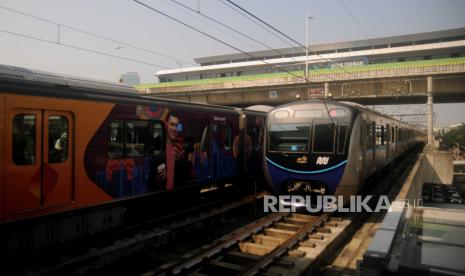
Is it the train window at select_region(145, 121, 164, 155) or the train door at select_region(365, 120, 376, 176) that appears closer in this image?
the train window at select_region(145, 121, 164, 155)

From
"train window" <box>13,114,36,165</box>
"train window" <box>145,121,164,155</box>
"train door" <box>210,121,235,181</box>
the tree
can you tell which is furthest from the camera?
the tree

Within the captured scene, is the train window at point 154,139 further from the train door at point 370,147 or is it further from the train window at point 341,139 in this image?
the train door at point 370,147

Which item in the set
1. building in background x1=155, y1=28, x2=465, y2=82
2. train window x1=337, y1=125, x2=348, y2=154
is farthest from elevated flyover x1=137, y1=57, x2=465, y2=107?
train window x1=337, y1=125, x2=348, y2=154

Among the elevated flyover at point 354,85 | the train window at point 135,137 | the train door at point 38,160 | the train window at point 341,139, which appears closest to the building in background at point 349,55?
the elevated flyover at point 354,85

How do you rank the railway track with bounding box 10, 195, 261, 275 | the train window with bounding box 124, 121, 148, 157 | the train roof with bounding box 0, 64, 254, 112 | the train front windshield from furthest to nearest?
the train front windshield < the train window with bounding box 124, 121, 148, 157 < the train roof with bounding box 0, 64, 254, 112 < the railway track with bounding box 10, 195, 261, 275

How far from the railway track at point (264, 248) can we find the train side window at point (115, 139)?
9.34ft

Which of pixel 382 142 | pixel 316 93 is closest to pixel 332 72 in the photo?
pixel 316 93

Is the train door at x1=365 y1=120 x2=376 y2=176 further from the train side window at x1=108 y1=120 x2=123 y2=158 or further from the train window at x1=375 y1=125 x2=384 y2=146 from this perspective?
the train side window at x1=108 y1=120 x2=123 y2=158

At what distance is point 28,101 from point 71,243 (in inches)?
111

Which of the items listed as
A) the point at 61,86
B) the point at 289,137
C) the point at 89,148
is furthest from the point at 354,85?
the point at 61,86

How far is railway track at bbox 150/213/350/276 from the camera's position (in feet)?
20.2

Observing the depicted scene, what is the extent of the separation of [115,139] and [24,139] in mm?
1966

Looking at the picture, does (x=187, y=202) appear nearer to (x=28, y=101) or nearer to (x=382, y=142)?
(x=28, y=101)

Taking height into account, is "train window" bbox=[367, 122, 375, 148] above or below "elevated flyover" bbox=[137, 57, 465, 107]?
below
